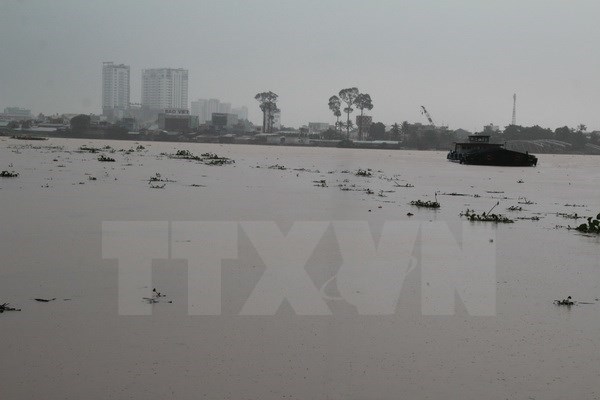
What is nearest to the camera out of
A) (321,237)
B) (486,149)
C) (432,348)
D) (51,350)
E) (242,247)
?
(51,350)

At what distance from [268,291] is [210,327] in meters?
2.05

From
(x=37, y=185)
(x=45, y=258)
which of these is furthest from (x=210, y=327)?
(x=37, y=185)

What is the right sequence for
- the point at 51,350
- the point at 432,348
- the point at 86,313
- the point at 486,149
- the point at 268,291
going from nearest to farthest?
the point at 51,350
the point at 432,348
the point at 86,313
the point at 268,291
the point at 486,149

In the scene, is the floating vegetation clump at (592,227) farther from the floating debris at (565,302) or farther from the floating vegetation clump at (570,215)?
the floating debris at (565,302)

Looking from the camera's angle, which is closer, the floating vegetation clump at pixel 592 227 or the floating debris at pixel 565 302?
the floating debris at pixel 565 302

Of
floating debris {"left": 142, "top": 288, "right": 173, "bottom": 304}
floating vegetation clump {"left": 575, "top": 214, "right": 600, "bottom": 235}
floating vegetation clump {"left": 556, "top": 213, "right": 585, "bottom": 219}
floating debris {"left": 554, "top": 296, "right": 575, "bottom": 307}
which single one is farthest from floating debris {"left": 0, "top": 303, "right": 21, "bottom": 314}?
floating vegetation clump {"left": 556, "top": 213, "right": 585, "bottom": 219}

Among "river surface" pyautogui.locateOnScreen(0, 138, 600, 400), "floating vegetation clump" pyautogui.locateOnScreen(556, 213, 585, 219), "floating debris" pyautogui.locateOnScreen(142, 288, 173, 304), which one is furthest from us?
"floating vegetation clump" pyautogui.locateOnScreen(556, 213, 585, 219)

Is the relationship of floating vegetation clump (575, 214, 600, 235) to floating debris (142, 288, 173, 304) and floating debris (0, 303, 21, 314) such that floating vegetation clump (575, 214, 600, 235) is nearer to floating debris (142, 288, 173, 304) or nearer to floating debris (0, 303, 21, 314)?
floating debris (142, 288, 173, 304)

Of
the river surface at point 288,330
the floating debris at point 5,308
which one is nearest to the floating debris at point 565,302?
the river surface at point 288,330

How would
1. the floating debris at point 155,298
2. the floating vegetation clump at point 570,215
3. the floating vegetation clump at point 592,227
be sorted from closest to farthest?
the floating debris at point 155,298 → the floating vegetation clump at point 592,227 → the floating vegetation clump at point 570,215

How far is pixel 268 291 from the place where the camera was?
34.5 ft

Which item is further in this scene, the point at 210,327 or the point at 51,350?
the point at 210,327

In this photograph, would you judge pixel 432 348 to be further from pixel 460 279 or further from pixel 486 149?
pixel 486 149

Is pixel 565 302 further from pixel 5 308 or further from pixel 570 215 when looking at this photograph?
pixel 570 215
